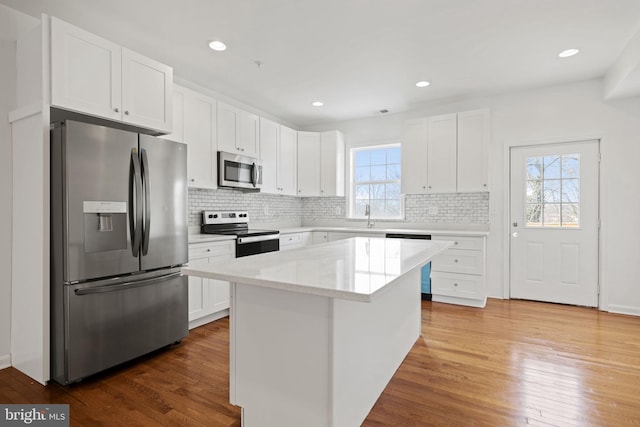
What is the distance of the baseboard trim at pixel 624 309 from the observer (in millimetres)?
3656

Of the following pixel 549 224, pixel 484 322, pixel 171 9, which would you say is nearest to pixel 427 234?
pixel 484 322

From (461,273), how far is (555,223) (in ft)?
4.31

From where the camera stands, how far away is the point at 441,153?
174 inches

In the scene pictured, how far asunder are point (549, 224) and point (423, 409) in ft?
10.8

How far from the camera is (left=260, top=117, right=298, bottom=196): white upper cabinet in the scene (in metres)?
4.55

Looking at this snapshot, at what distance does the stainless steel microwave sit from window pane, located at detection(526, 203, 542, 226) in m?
3.48

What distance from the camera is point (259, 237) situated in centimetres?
385

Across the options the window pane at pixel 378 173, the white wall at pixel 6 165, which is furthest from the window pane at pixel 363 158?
the white wall at pixel 6 165

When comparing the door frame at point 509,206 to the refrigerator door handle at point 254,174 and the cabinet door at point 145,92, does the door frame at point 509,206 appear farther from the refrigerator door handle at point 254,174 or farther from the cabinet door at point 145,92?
the cabinet door at point 145,92

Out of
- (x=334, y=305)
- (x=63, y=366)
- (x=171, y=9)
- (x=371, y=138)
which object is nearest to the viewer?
(x=334, y=305)

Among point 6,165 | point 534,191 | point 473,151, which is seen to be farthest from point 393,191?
point 6,165

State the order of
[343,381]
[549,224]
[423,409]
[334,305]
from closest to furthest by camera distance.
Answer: [334,305], [343,381], [423,409], [549,224]

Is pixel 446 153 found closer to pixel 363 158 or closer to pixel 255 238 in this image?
pixel 363 158

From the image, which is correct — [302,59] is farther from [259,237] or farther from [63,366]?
[63,366]
